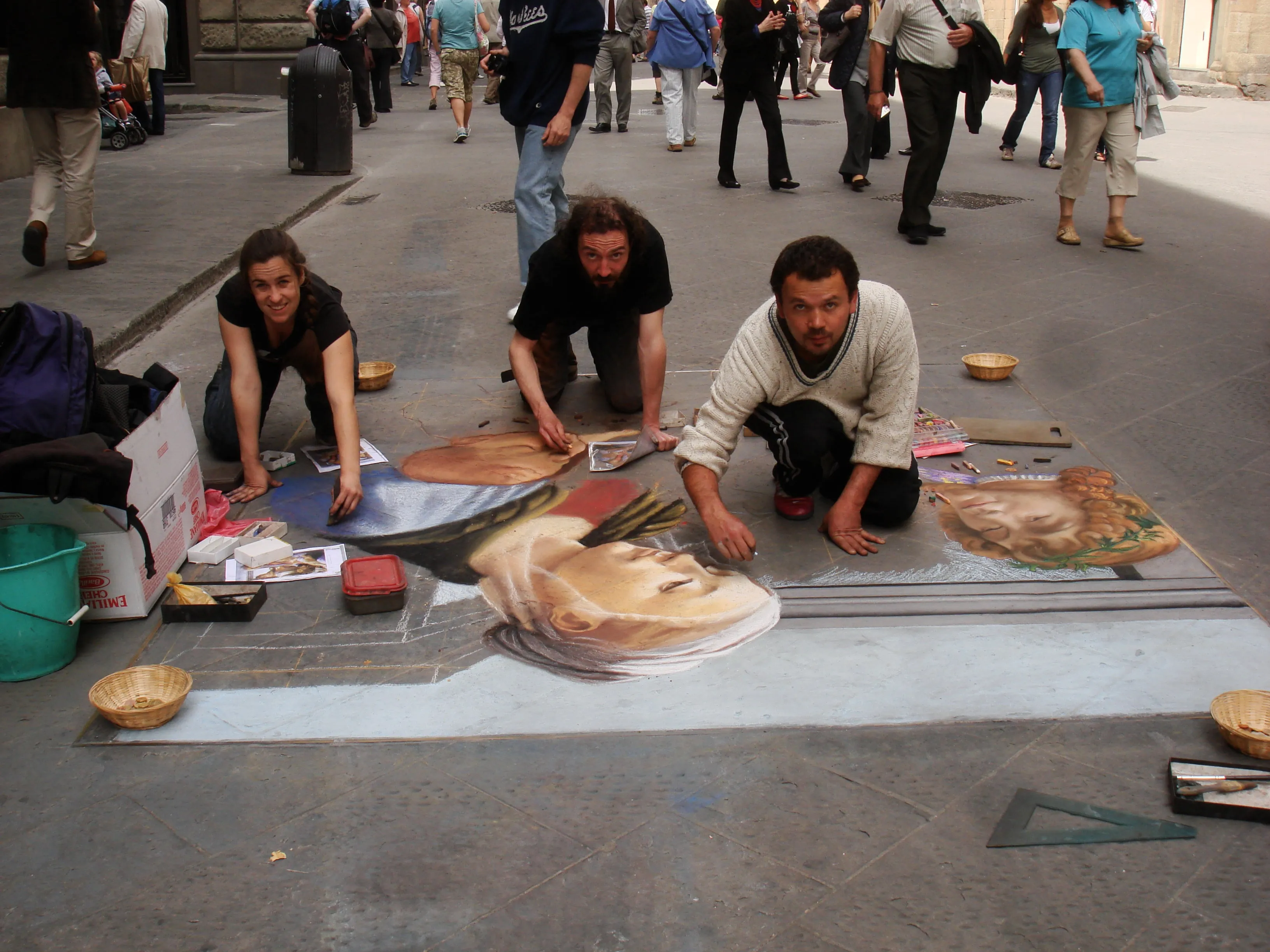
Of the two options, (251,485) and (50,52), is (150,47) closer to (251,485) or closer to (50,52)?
(50,52)

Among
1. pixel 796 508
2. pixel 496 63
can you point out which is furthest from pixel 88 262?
pixel 796 508

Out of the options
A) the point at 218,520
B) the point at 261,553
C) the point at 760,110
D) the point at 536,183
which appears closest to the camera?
the point at 261,553

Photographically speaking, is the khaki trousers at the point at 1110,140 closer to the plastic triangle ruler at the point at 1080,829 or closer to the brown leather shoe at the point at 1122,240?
the brown leather shoe at the point at 1122,240

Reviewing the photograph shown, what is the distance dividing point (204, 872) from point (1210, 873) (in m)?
1.80

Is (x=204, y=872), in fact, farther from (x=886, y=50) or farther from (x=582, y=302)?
(x=886, y=50)

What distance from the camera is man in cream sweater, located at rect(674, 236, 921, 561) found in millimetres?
3141

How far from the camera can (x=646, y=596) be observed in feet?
10.1

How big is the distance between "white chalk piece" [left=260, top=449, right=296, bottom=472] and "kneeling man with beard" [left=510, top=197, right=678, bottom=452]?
831 mm

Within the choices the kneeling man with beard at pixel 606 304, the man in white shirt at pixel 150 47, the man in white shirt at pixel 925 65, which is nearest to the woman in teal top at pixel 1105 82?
the man in white shirt at pixel 925 65

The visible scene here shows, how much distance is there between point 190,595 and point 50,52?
13.5 feet

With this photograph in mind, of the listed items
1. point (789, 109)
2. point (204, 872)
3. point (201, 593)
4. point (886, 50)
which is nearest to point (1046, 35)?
point (886, 50)

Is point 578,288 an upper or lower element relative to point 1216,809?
upper

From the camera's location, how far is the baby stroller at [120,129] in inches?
431

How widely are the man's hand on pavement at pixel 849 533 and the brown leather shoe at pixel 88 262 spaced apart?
470cm
